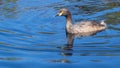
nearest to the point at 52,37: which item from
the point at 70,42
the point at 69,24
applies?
the point at 70,42

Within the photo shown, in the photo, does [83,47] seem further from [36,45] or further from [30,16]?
[30,16]

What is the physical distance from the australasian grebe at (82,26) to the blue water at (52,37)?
0.35 metres

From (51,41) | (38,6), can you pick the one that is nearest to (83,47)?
(51,41)

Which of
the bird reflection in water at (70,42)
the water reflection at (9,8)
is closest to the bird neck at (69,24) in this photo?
the bird reflection in water at (70,42)

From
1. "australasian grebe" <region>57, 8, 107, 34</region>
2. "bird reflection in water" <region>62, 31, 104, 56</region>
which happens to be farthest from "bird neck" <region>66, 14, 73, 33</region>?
"bird reflection in water" <region>62, 31, 104, 56</region>

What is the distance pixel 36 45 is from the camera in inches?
607

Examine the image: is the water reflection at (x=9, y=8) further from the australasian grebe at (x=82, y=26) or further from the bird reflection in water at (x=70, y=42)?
the bird reflection in water at (x=70, y=42)

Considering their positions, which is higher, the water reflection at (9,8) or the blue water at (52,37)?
the water reflection at (9,8)

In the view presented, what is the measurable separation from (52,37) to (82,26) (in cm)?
195

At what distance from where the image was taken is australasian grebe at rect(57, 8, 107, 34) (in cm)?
1805

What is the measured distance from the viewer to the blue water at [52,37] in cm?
1361

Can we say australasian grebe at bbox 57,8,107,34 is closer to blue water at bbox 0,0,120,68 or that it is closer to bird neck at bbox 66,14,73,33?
bird neck at bbox 66,14,73,33

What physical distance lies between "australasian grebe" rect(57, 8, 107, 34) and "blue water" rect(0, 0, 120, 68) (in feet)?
1.14

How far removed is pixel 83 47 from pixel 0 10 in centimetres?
697
